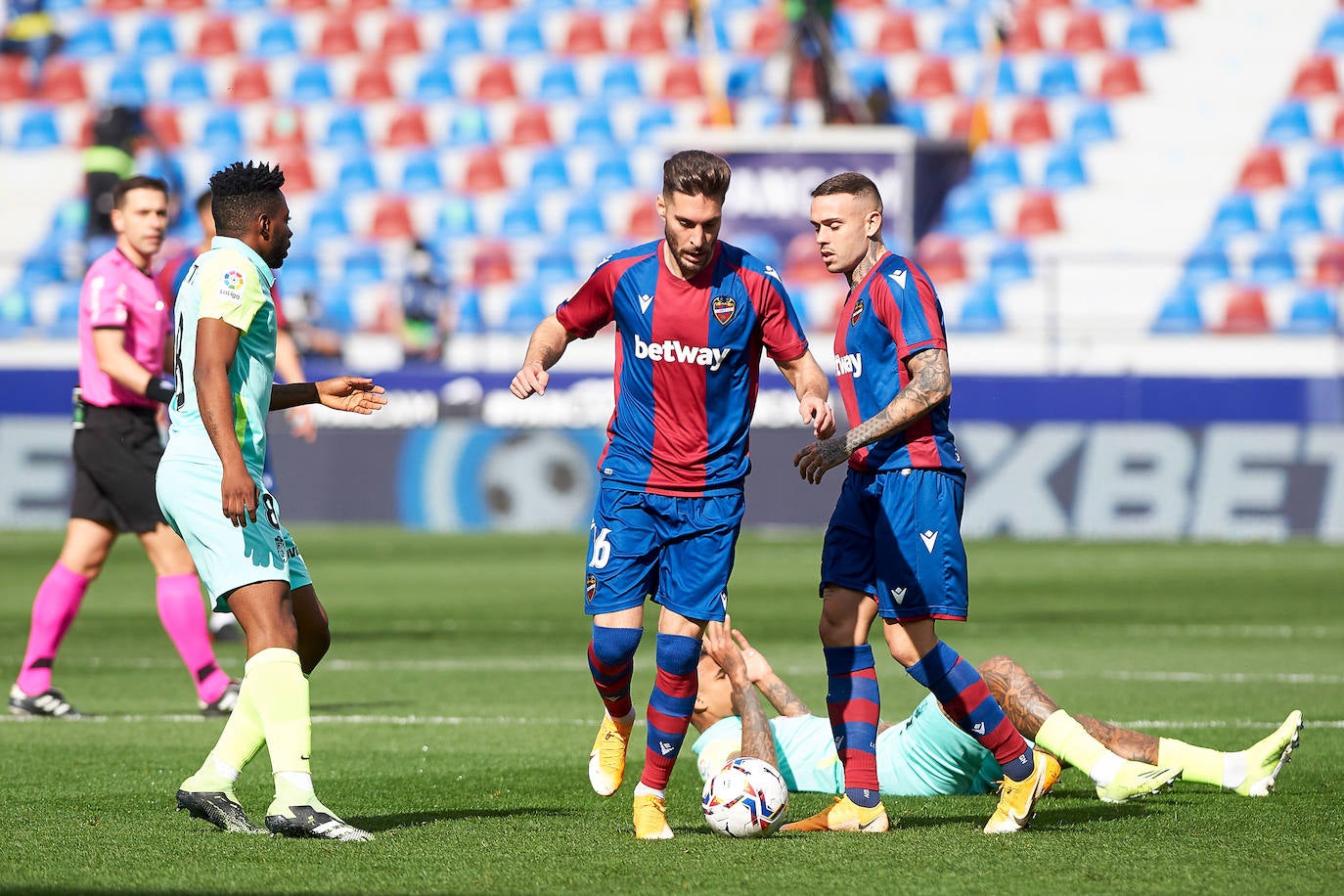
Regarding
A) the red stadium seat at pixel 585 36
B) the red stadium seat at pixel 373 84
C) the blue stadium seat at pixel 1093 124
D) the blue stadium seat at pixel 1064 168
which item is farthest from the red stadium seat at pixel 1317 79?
the red stadium seat at pixel 373 84

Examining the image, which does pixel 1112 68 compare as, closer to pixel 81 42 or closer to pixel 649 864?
pixel 81 42

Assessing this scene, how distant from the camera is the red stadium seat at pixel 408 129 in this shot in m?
25.4

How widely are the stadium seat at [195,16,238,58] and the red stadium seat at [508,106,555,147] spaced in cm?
451

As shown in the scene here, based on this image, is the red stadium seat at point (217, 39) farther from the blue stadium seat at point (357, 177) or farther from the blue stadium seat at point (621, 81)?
the blue stadium seat at point (621, 81)

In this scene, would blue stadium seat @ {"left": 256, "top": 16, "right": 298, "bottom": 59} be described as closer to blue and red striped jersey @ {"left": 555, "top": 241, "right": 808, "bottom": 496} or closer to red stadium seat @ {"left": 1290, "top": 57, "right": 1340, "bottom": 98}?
red stadium seat @ {"left": 1290, "top": 57, "right": 1340, "bottom": 98}

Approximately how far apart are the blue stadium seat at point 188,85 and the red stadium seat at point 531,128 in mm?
4471

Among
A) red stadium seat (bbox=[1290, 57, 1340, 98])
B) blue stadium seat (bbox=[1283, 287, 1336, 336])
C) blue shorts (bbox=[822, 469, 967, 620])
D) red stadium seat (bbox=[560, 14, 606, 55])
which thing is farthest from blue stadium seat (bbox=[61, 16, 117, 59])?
blue shorts (bbox=[822, 469, 967, 620])

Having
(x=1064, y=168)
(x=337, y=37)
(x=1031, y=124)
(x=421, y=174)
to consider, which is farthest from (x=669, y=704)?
(x=337, y=37)

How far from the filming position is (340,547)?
57.6 ft

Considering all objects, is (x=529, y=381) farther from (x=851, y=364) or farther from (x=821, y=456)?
(x=851, y=364)

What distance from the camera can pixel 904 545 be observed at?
5684 mm

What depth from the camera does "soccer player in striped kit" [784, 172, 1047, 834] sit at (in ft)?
18.6

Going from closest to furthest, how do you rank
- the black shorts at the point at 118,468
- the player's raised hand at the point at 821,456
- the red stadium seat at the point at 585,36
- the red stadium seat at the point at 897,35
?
the player's raised hand at the point at 821,456
the black shorts at the point at 118,468
the red stadium seat at the point at 897,35
the red stadium seat at the point at 585,36

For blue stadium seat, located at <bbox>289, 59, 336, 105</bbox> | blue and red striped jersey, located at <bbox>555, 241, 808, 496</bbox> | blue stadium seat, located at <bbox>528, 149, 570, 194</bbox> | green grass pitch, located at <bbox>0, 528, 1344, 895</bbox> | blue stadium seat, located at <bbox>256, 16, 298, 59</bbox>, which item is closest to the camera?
green grass pitch, located at <bbox>0, 528, 1344, 895</bbox>
